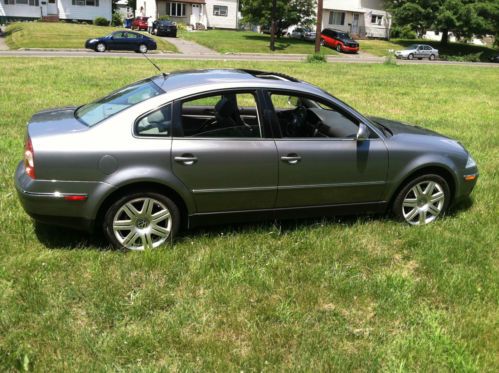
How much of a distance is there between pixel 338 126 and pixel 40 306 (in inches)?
122

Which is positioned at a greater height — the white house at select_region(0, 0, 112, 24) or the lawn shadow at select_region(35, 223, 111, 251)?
→ the white house at select_region(0, 0, 112, 24)

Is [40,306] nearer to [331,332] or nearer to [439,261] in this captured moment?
[331,332]

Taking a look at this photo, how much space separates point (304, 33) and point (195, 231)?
155 ft

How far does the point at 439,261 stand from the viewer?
457 cm

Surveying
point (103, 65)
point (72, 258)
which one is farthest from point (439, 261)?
point (103, 65)

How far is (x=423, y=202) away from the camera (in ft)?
17.6

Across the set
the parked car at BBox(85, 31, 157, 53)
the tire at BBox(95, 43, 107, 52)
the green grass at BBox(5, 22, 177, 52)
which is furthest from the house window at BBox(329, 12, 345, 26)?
the tire at BBox(95, 43, 107, 52)

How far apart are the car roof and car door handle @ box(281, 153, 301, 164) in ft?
2.11

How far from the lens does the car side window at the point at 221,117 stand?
4539mm

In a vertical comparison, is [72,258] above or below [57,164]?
below

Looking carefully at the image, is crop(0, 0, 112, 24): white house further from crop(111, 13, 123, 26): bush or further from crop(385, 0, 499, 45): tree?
crop(385, 0, 499, 45): tree

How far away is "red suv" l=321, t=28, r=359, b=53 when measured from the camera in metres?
44.7

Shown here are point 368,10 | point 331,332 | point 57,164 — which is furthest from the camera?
point 368,10

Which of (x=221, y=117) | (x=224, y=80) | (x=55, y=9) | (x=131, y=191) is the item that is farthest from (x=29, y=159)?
(x=55, y=9)
